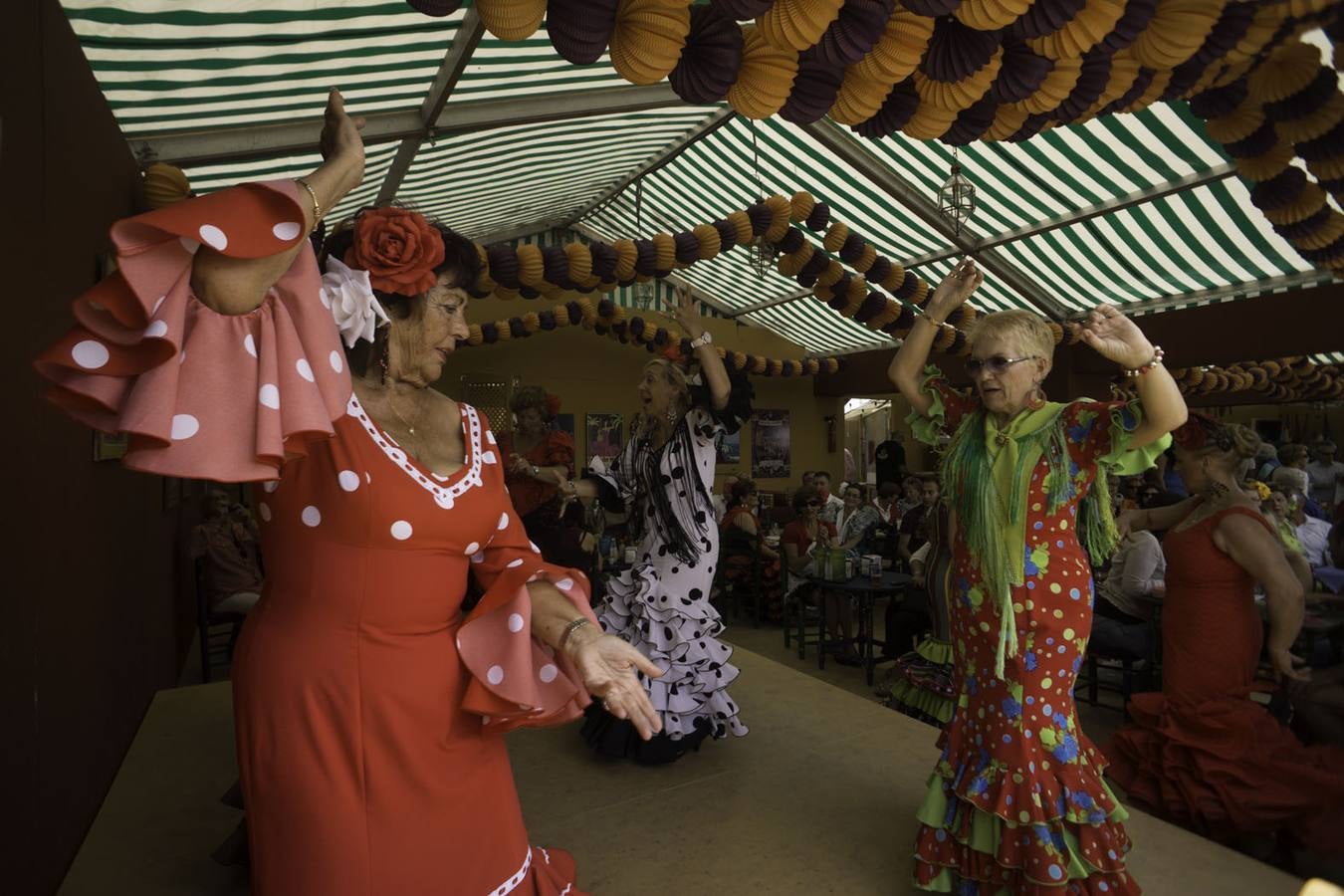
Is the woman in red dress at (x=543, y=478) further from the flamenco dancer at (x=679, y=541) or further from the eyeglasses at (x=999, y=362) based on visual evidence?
the eyeglasses at (x=999, y=362)

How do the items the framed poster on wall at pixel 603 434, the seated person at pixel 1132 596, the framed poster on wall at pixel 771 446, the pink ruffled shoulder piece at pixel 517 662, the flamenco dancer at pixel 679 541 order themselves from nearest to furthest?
the pink ruffled shoulder piece at pixel 517 662 → the flamenco dancer at pixel 679 541 → the seated person at pixel 1132 596 → the framed poster on wall at pixel 603 434 → the framed poster on wall at pixel 771 446

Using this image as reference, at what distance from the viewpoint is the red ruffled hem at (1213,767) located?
10.3 ft

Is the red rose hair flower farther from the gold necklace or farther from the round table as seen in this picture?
the round table

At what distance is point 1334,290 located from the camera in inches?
36.7

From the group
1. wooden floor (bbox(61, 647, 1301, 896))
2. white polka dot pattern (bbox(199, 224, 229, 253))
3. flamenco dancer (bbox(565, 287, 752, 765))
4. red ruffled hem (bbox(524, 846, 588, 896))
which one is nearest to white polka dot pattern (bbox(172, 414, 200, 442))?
white polka dot pattern (bbox(199, 224, 229, 253))

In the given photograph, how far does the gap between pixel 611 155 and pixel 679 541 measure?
758cm

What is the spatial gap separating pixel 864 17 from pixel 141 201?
336 centimetres

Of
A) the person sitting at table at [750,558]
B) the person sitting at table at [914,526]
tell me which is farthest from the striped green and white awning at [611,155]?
the person sitting at table at [750,558]

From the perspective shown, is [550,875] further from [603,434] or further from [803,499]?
[603,434]

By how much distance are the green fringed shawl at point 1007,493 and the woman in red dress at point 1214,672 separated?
1.46m

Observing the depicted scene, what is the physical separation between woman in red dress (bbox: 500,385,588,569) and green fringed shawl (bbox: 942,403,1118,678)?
204 cm

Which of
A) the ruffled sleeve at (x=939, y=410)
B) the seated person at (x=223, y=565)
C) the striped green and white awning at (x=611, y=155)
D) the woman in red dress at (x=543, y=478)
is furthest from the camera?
the seated person at (x=223, y=565)

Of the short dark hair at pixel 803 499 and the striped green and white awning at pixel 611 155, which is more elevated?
the striped green and white awning at pixel 611 155

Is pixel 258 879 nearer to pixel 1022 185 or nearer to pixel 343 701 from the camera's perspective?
pixel 343 701
